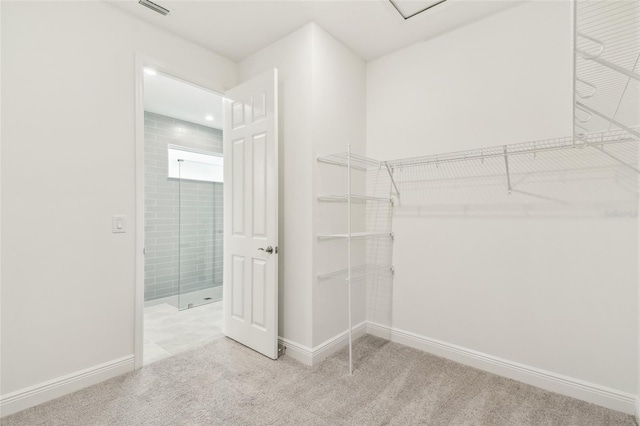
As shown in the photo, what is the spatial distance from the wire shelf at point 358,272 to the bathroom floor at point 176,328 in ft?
4.20

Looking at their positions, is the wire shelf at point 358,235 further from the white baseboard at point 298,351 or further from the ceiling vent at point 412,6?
the ceiling vent at point 412,6

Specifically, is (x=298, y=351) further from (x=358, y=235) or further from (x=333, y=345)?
(x=358, y=235)

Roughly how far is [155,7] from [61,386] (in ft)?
8.57

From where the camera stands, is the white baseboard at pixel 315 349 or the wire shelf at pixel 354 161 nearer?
the white baseboard at pixel 315 349

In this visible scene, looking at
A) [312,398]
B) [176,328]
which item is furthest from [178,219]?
[312,398]

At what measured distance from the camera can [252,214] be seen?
2613mm

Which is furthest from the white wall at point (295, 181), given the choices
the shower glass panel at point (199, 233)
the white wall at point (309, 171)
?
the shower glass panel at point (199, 233)

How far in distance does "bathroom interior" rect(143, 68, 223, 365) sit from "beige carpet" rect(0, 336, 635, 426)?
135 centimetres

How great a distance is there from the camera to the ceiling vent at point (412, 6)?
2.17 m

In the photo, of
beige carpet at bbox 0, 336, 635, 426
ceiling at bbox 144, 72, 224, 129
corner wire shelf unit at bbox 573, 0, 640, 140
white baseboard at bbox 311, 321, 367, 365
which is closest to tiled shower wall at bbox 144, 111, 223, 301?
ceiling at bbox 144, 72, 224, 129

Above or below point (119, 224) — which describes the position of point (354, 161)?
above

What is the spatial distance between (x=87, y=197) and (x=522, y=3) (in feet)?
10.7

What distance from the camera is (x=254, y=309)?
2.60 meters

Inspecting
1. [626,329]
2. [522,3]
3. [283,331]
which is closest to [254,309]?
[283,331]
